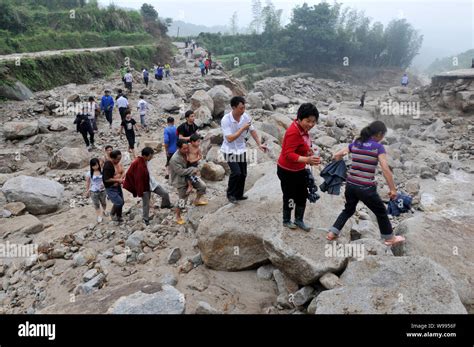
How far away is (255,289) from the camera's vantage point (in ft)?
14.3

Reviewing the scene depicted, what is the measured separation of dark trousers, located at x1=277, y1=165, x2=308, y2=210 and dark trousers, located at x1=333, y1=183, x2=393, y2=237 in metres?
0.56

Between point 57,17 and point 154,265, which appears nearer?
point 154,265

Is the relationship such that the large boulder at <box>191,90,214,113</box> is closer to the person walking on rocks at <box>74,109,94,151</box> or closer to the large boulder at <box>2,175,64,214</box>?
the person walking on rocks at <box>74,109,94,151</box>

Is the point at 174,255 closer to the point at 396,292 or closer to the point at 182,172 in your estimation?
the point at 182,172

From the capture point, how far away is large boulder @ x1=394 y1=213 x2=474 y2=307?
3.82m

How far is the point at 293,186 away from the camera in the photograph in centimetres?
412

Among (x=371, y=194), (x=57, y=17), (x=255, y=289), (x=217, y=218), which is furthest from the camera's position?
(x=57, y=17)

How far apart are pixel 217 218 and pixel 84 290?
7.23 feet

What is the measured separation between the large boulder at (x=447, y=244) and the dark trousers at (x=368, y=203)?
46 centimetres

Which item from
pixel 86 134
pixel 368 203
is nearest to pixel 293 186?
pixel 368 203

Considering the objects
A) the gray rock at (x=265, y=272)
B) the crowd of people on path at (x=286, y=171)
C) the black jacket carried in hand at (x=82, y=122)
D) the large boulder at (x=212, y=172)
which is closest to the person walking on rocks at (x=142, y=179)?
the crowd of people on path at (x=286, y=171)

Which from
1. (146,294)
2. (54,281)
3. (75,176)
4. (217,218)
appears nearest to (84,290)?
(54,281)

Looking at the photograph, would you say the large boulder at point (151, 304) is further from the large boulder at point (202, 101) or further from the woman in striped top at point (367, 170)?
the large boulder at point (202, 101)
